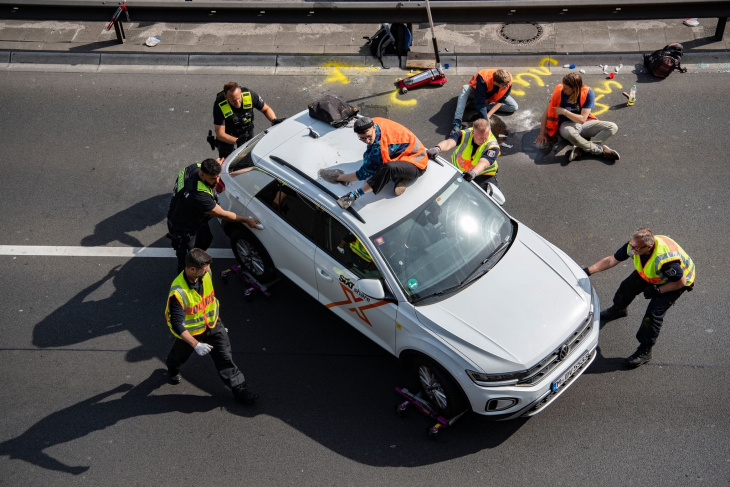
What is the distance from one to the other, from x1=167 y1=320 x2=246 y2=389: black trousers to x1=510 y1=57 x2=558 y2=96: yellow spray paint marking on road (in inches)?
252

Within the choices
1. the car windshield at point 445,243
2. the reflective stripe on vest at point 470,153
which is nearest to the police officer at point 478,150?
the reflective stripe on vest at point 470,153

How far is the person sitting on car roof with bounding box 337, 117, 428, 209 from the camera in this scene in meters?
7.00

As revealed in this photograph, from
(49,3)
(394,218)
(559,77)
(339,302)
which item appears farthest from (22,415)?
(559,77)

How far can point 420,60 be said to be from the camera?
11648 mm

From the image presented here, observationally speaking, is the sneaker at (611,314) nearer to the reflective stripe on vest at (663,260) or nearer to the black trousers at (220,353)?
the reflective stripe on vest at (663,260)

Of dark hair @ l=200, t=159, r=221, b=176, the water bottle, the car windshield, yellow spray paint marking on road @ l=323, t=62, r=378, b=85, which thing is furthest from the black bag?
the water bottle

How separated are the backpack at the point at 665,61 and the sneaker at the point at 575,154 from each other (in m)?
2.24

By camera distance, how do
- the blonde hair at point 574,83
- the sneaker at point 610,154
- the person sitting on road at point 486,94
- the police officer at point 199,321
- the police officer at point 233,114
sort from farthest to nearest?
the person sitting on road at point 486,94 → the sneaker at point 610,154 → the blonde hair at point 574,83 → the police officer at point 233,114 → the police officer at point 199,321

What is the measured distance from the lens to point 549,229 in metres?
8.91

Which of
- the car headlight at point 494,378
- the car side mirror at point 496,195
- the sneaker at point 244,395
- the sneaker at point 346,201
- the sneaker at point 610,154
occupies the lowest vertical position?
the sneaker at point 244,395

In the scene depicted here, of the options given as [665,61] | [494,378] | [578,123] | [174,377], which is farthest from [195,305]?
[665,61]

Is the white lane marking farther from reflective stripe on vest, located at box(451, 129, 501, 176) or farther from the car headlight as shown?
the car headlight

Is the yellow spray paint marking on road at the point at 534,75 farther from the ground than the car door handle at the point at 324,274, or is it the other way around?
the yellow spray paint marking on road at the point at 534,75

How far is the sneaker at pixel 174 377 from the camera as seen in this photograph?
24.0 ft
